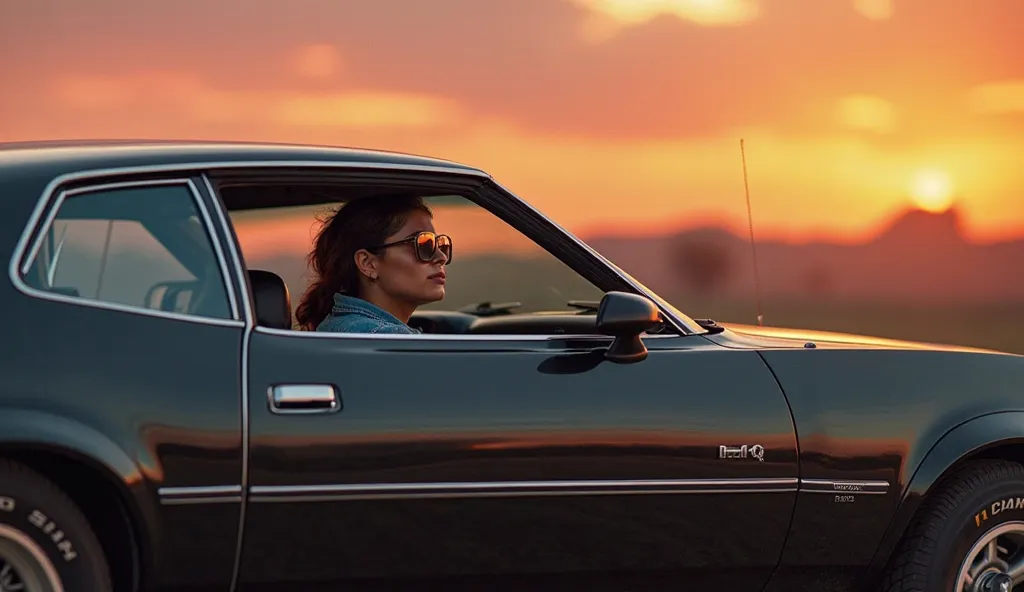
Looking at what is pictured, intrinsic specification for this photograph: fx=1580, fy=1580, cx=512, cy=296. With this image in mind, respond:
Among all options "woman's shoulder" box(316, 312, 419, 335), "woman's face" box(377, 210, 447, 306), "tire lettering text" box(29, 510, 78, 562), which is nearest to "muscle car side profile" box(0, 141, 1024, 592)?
"tire lettering text" box(29, 510, 78, 562)

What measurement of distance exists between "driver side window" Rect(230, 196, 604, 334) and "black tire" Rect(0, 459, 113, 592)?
42.7 inches

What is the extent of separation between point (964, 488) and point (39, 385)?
8.76ft

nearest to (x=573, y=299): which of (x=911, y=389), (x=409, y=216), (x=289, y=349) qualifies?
(x=409, y=216)

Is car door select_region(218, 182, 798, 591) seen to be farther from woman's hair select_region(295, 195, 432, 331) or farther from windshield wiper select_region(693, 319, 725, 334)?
woman's hair select_region(295, 195, 432, 331)

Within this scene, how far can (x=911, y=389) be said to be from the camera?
463 cm

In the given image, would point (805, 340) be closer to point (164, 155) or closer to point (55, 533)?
point (164, 155)

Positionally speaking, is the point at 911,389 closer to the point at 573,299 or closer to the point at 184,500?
the point at 573,299

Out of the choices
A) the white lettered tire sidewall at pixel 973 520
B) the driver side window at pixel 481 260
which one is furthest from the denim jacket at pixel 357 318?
the white lettered tire sidewall at pixel 973 520

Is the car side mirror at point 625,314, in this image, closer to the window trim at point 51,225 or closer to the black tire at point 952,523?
the window trim at point 51,225

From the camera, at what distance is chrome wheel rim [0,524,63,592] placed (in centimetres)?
363

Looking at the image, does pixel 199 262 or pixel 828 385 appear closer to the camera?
pixel 199 262

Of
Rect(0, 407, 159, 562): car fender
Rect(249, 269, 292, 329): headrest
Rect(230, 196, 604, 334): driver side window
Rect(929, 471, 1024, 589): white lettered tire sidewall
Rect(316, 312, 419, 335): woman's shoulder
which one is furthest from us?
Rect(230, 196, 604, 334): driver side window

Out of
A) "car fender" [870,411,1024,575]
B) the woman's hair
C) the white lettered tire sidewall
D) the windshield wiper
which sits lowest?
the white lettered tire sidewall

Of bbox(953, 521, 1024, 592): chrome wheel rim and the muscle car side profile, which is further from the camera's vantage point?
bbox(953, 521, 1024, 592): chrome wheel rim
